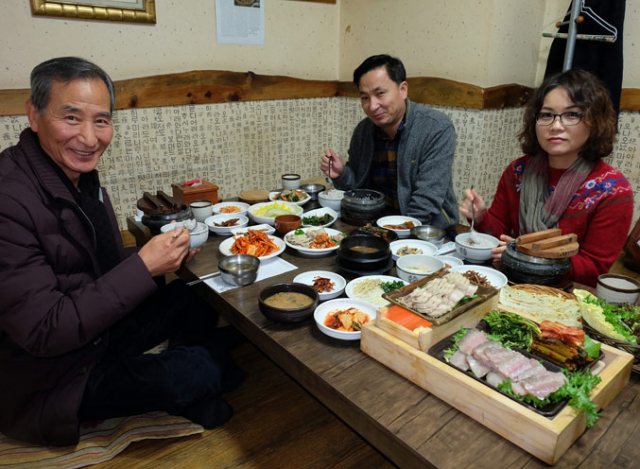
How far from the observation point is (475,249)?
1862 millimetres

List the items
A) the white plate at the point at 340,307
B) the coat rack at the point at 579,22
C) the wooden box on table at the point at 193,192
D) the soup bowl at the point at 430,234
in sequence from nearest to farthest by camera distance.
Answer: the white plate at the point at 340,307
the soup bowl at the point at 430,234
the wooden box on table at the point at 193,192
the coat rack at the point at 579,22

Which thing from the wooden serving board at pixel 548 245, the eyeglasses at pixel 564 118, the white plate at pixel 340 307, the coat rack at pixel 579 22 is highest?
the coat rack at pixel 579 22

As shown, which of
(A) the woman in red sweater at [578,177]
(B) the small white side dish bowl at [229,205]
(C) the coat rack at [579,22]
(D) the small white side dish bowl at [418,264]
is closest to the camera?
(D) the small white side dish bowl at [418,264]

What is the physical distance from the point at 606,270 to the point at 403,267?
89 centimetres

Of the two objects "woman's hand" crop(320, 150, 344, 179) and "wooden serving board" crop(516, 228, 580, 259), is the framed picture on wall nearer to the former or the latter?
"woman's hand" crop(320, 150, 344, 179)

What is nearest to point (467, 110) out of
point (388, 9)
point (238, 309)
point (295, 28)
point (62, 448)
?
point (388, 9)

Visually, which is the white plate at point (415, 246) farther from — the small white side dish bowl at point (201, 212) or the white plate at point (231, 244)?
the small white side dish bowl at point (201, 212)

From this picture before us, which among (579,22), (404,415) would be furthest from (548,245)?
(579,22)

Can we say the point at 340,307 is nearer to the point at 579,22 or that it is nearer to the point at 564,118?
the point at 564,118

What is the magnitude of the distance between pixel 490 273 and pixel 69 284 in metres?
1.62

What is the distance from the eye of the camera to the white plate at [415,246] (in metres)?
2.00

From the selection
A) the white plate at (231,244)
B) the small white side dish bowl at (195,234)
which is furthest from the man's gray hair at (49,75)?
the white plate at (231,244)

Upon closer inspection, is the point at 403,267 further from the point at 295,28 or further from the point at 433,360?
the point at 295,28

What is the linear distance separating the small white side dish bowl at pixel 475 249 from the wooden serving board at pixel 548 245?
0.18 metres
